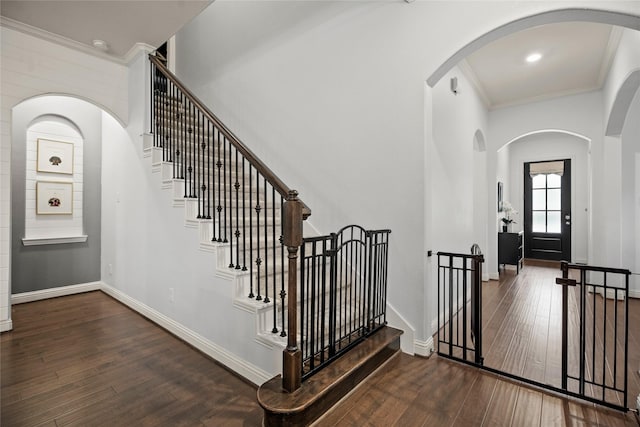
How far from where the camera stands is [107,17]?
10.5 feet

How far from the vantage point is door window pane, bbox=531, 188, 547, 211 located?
24.8 ft

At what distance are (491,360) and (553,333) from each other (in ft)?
3.63

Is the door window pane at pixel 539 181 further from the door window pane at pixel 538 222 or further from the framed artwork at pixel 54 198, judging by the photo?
the framed artwork at pixel 54 198

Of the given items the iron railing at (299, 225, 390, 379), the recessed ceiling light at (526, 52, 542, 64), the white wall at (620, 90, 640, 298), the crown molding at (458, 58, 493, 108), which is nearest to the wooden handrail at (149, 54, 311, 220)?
the iron railing at (299, 225, 390, 379)

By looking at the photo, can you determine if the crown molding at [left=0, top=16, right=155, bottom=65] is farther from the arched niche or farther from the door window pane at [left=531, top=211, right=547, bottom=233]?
the door window pane at [left=531, top=211, right=547, bottom=233]

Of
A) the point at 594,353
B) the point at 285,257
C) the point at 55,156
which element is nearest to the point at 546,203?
the point at 594,353

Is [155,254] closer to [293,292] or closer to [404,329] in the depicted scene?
[293,292]

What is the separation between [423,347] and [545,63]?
4352 millimetres

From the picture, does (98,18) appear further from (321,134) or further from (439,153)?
(439,153)

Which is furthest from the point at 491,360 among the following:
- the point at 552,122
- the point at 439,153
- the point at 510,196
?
the point at 510,196

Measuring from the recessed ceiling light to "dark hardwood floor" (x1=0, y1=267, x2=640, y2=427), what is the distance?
11.6 feet

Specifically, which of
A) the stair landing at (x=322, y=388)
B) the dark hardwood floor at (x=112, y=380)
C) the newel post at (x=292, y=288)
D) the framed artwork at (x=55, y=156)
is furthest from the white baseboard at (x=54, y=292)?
the newel post at (x=292, y=288)

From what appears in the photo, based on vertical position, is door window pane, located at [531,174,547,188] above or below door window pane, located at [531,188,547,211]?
above

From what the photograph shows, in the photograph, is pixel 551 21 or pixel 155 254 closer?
pixel 551 21
